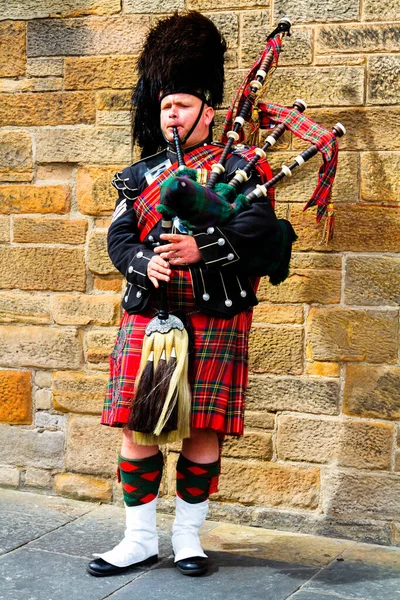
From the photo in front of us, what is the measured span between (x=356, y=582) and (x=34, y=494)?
163 cm

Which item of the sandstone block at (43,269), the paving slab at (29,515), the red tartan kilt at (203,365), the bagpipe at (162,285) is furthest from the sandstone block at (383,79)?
the paving slab at (29,515)

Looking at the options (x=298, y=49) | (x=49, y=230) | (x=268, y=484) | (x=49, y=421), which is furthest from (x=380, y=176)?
(x=49, y=421)

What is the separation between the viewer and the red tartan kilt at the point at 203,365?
10.6 feet

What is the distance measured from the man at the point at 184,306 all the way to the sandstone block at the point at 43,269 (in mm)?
841

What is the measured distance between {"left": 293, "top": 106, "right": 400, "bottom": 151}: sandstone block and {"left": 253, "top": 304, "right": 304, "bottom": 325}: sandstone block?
27.1 inches

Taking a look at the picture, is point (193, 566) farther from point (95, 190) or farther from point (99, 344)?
point (95, 190)

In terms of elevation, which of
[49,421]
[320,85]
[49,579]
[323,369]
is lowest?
[49,579]

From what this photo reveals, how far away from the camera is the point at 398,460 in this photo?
12.2 ft

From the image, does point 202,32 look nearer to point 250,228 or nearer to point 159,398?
point 250,228

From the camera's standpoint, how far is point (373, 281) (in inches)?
147

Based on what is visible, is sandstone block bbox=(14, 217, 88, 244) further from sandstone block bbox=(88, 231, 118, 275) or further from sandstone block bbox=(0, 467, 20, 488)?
sandstone block bbox=(0, 467, 20, 488)

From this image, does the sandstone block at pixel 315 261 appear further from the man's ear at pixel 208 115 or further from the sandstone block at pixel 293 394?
the man's ear at pixel 208 115

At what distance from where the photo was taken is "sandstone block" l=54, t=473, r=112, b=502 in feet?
13.6

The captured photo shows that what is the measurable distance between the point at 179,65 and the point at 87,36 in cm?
99
